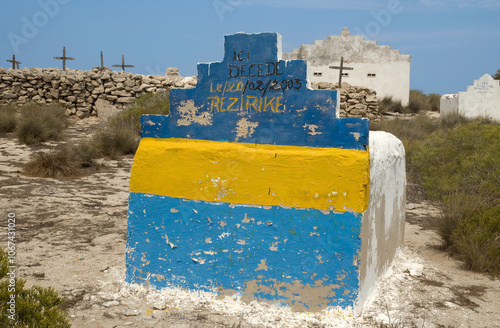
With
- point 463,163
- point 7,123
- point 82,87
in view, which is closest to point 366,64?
point 82,87

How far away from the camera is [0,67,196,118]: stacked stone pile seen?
703 inches

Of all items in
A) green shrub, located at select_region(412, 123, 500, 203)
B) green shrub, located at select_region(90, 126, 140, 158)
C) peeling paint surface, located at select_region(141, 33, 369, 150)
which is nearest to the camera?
peeling paint surface, located at select_region(141, 33, 369, 150)

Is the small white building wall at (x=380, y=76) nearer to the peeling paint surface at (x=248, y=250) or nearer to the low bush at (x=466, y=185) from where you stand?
the low bush at (x=466, y=185)

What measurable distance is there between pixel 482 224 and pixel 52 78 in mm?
16830

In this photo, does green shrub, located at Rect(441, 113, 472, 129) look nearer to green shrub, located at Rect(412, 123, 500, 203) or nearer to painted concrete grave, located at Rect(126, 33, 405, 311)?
green shrub, located at Rect(412, 123, 500, 203)

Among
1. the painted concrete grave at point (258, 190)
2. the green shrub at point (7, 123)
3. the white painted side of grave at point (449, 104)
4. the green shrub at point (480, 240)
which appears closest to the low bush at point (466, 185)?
the green shrub at point (480, 240)

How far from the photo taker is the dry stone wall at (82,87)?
17828 mm

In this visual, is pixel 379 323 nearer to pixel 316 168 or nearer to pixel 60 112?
pixel 316 168

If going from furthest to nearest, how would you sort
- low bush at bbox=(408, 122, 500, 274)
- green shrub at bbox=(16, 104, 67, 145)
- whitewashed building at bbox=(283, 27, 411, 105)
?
whitewashed building at bbox=(283, 27, 411, 105), green shrub at bbox=(16, 104, 67, 145), low bush at bbox=(408, 122, 500, 274)

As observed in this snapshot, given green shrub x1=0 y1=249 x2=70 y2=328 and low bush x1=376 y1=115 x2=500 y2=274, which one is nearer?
green shrub x1=0 y1=249 x2=70 y2=328

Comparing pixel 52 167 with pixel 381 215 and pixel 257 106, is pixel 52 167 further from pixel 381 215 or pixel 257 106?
pixel 381 215

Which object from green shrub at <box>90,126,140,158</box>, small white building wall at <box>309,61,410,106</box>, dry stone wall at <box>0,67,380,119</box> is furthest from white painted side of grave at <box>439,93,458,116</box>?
green shrub at <box>90,126,140,158</box>

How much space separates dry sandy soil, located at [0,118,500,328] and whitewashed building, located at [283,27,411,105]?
17209 millimetres

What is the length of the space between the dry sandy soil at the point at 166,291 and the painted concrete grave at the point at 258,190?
0.15 metres
